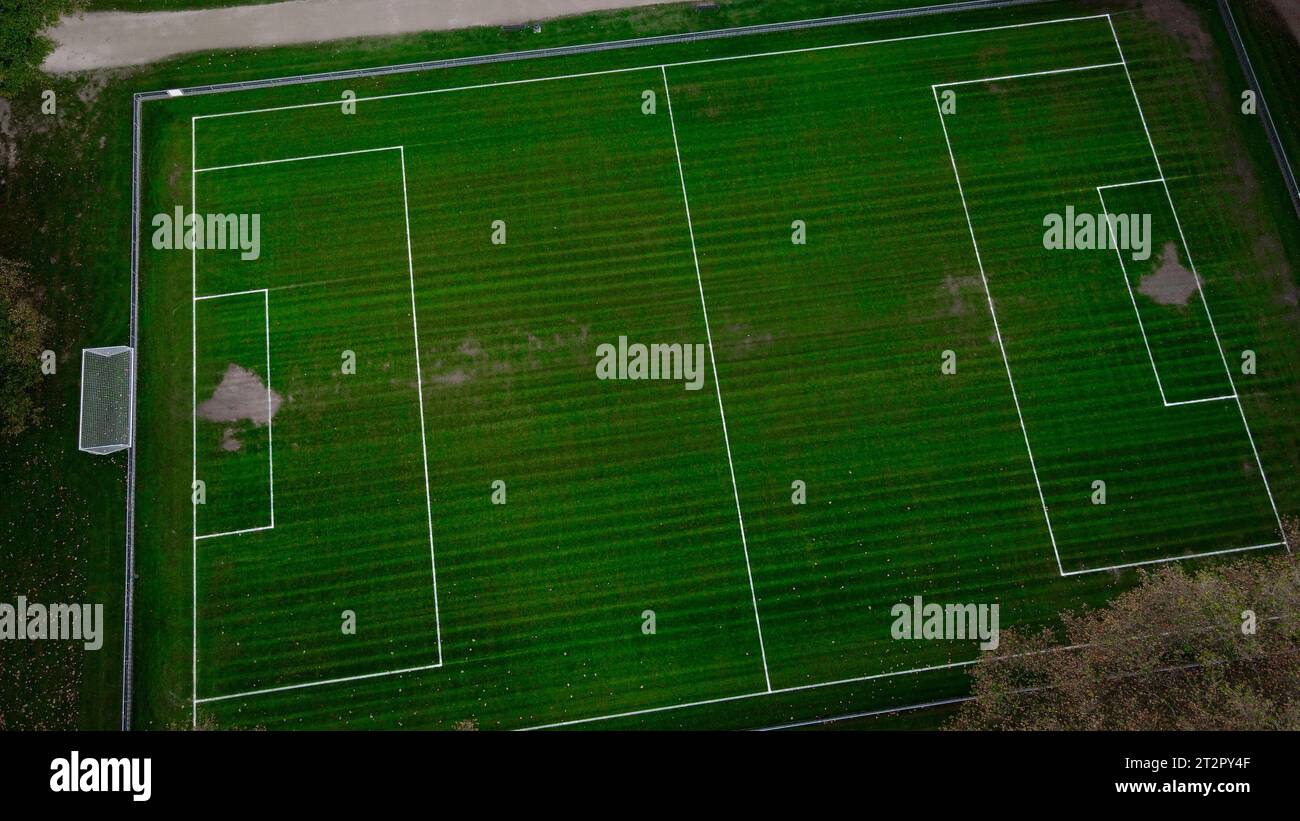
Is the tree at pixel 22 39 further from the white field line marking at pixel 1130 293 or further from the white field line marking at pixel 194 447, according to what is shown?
the white field line marking at pixel 1130 293

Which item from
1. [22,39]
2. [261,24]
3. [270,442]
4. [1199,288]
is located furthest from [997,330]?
[22,39]

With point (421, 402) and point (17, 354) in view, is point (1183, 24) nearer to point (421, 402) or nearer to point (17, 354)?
point (421, 402)

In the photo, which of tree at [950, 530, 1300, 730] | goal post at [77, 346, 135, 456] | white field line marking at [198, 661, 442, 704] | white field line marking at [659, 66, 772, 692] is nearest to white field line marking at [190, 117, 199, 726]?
white field line marking at [198, 661, 442, 704]

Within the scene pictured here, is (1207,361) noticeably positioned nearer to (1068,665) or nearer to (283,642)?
(1068,665)

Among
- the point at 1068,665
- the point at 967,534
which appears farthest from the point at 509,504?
the point at 1068,665

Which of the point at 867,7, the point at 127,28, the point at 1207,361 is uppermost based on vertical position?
the point at 127,28

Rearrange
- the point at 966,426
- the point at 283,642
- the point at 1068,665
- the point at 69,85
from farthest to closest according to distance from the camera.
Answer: the point at 69,85, the point at 966,426, the point at 283,642, the point at 1068,665
